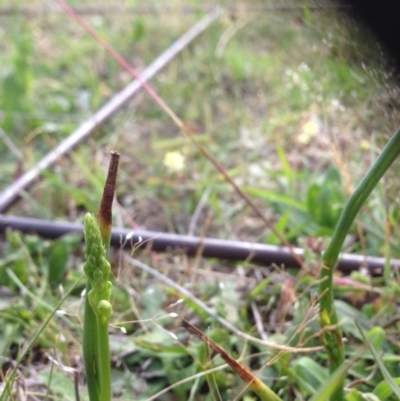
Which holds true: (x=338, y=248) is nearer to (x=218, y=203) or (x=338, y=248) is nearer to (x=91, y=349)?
(x=91, y=349)

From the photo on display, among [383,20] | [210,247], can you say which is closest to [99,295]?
[383,20]

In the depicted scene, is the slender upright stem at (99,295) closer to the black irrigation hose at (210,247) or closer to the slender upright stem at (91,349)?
the slender upright stem at (91,349)

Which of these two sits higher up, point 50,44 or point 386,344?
point 50,44

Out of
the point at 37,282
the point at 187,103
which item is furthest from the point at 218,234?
the point at 187,103

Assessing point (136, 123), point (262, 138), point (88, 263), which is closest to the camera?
point (88, 263)

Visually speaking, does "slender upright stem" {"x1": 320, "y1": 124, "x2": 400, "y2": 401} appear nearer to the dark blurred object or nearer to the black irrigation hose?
the dark blurred object

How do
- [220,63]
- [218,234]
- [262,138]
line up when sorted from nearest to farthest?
[218,234], [262,138], [220,63]

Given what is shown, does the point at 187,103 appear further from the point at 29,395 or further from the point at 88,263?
the point at 88,263
